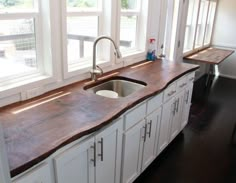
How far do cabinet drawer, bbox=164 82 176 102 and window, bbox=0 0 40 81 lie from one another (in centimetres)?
128

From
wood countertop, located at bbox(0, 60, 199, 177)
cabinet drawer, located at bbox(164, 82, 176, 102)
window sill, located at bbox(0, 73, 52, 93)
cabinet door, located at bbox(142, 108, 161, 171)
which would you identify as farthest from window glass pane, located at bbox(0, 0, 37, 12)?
cabinet drawer, located at bbox(164, 82, 176, 102)

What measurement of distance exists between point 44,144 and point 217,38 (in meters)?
5.78

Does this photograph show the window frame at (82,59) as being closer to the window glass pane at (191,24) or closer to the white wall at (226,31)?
the window glass pane at (191,24)

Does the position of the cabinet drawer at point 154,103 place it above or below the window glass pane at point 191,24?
below

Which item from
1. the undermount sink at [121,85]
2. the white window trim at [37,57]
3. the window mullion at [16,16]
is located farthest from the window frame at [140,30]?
the window mullion at [16,16]

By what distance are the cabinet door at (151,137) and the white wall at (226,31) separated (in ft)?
14.4

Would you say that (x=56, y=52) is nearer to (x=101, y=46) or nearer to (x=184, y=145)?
(x=101, y=46)

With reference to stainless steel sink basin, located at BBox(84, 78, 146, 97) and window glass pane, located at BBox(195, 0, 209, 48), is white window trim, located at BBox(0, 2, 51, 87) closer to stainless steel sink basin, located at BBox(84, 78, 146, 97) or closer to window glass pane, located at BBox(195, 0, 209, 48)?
stainless steel sink basin, located at BBox(84, 78, 146, 97)

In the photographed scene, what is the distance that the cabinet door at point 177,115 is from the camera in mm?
2794

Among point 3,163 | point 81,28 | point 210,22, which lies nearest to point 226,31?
point 210,22

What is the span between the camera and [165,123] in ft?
8.55

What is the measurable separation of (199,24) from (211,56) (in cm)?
81

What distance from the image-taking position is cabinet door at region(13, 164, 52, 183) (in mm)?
1127

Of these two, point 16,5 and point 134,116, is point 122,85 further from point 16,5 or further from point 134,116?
point 16,5
